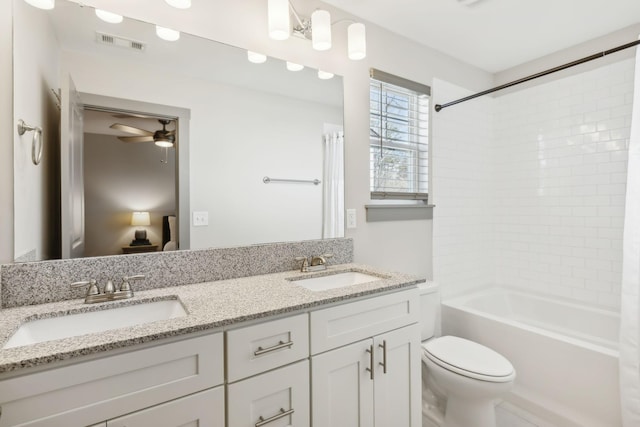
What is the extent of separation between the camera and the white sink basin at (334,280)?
5.25 feet

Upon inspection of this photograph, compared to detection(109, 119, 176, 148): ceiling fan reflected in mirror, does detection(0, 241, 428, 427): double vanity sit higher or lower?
lower

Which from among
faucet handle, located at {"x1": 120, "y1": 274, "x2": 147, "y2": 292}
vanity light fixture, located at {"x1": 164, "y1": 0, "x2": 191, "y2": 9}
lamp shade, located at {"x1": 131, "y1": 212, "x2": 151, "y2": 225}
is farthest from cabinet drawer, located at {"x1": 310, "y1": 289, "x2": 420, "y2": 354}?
vanity light fixture, located at {"x1": 164, "y1": 0, "x2": 191, "y2": 9}

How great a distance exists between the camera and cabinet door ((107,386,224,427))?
2.77 ft

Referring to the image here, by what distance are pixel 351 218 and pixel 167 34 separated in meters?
1.31

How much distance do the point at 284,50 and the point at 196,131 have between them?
667 millimetres

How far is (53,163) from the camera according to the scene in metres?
1.21

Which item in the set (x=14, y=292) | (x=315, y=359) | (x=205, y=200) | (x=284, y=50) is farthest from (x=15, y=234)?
(x=284, y=50)

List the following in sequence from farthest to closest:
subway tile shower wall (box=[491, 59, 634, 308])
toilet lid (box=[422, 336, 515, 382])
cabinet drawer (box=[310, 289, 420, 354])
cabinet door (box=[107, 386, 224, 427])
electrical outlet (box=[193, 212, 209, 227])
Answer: subway tile shower wall (box=[491, 59, 634, 308])
toilet lid (box=[422, 336, 515, 382])
electrical outlet (box=[193, 212, 209, 227])
cabinet drawer (box=[310, 289, 420, 354])
cabinet door (box=[107, 386, 224, 427])

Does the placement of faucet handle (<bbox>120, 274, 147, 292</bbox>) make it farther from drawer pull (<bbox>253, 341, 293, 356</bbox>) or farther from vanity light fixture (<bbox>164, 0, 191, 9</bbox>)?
vanity light fixture (<bbox>164, 0, 191, 9</bbox>)

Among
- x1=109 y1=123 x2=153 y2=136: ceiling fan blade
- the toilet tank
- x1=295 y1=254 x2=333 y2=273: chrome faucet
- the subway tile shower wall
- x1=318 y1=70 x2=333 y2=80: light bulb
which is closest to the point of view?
x1=109 y1=123 x2=153 y2=136: ceiling fan blade

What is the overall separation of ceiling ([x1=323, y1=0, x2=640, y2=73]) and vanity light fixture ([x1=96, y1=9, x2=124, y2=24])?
110 centimetres

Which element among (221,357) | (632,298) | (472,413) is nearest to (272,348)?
(221,357)

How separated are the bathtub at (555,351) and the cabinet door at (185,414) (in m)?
1.86

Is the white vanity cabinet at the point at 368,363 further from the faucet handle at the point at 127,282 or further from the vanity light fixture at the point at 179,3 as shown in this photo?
the vanity light fixture at the point at 179,3
